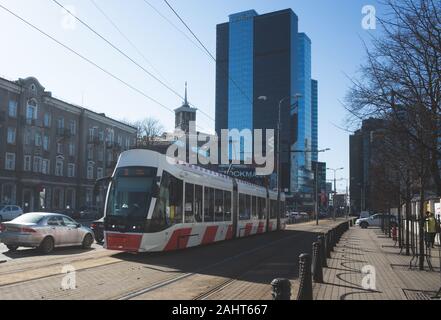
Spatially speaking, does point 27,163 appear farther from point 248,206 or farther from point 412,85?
point 412,85

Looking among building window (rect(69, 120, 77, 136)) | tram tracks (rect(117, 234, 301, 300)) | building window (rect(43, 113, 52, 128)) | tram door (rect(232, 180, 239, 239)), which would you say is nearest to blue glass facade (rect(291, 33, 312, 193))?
tram door (rect(232, 180, 239, 239))

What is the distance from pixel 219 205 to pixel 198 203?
2867 mm

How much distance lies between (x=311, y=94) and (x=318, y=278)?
187 ft

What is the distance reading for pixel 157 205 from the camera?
55.1 ft

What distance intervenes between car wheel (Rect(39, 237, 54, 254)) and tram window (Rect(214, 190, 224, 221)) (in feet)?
22.6

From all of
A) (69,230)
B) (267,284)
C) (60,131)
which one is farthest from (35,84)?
(267,284)

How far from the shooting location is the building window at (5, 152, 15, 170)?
55112mm

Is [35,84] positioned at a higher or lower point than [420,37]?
higher

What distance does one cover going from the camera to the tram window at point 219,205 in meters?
22.4

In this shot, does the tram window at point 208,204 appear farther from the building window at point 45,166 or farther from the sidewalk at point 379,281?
the building window at point 45,166

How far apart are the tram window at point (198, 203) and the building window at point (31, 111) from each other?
43.5 meters

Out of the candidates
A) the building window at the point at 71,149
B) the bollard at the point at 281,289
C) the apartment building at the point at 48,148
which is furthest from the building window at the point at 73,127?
the bollard at the point at 281,289
